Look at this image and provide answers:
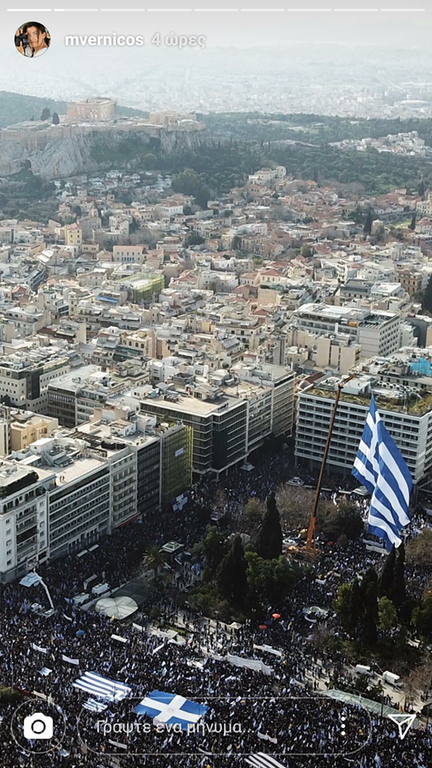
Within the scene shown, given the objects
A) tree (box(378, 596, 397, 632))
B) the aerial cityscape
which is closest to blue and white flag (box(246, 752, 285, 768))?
the aerial cityscape

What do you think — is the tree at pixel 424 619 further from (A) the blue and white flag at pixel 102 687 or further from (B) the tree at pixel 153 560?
(A) the blue and white flag at pixel 102 687

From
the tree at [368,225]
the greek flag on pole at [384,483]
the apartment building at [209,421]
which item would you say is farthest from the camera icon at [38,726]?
the tree at [368,225]

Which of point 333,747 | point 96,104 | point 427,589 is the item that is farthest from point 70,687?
point 96,104

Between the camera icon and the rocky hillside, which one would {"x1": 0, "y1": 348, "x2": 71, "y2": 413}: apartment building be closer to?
the camera icon

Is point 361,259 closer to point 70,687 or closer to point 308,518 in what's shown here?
point 308,518

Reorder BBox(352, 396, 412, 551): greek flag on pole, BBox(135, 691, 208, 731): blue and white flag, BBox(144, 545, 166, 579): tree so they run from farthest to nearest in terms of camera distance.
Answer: BBox(144, 545, 166, 579): tree → BBox(352, 396, 412, 551): greek flag on pole → BBox(135, 691, 208, 731): blue and white flag
